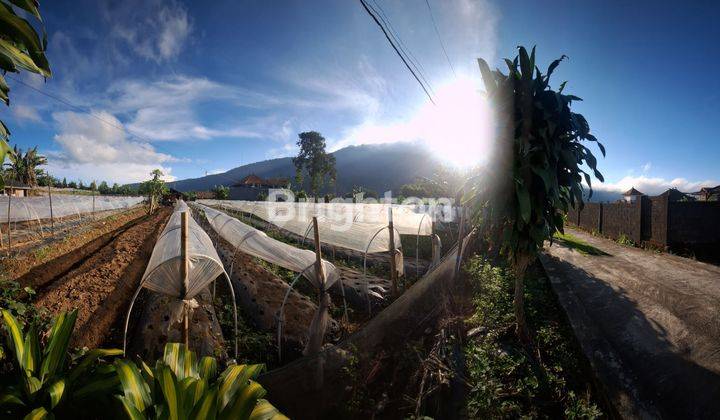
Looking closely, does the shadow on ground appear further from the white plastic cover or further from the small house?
the small house

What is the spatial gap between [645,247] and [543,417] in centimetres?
1066

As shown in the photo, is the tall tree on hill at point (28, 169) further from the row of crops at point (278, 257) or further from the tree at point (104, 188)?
the row of crops at point (278, 257)

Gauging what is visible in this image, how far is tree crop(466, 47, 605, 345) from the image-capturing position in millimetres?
3539

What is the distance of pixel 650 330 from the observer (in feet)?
13.6

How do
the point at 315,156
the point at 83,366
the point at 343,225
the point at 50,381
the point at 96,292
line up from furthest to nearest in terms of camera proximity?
1. the point at 315,156
2. the point at 343,225
3. the point at 96,292
4. the point at 83,366
5. the point at 50,381

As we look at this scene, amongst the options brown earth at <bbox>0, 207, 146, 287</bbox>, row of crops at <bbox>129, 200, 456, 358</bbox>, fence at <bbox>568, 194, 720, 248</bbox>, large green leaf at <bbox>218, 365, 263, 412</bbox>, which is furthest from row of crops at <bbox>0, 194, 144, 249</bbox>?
fence at <bbox>568, 194, 720, 248</bbox>

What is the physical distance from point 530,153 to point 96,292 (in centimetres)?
908

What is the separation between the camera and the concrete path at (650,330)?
286cm

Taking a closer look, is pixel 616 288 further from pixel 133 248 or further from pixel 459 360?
pixel 133 248

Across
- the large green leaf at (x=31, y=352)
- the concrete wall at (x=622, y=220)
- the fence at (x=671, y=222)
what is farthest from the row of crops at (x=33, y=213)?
the concrete wall at (x=622, y=220)

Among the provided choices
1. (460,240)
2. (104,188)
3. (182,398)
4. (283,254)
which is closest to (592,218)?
(460,240)

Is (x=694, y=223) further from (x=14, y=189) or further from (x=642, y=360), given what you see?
(x=14, y=189)

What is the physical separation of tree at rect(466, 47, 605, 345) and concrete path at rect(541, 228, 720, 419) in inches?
58.0

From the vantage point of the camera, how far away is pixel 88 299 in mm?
6637
